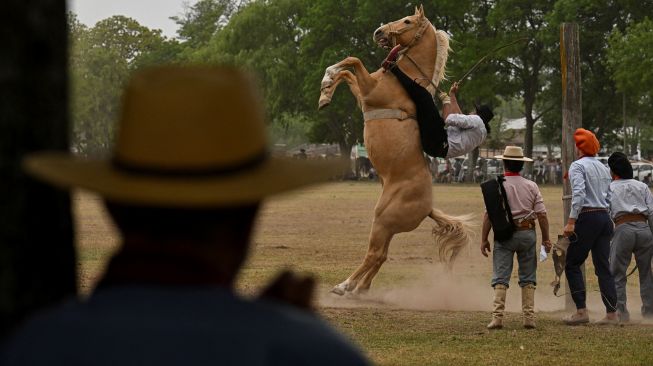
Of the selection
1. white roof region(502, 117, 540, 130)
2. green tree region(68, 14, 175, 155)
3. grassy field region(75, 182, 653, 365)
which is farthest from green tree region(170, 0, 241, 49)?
grassy field region(75, 182, 653, 365)

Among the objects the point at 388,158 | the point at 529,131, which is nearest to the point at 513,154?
the point at 388,158

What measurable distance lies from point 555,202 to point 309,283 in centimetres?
4155

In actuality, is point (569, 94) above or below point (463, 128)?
above

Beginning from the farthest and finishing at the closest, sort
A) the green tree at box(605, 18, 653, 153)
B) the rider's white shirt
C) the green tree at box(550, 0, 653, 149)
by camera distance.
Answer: the green tree at box(550, 0, 653, 149) → the green tree at box(605, 18, 653, 153) → the rider's white shirt

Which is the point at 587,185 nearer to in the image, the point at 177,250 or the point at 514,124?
the point at 177,250

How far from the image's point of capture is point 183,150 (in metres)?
2.59

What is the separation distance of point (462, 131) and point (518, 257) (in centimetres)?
258

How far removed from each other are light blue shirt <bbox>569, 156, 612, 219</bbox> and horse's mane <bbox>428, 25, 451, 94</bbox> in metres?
2.64

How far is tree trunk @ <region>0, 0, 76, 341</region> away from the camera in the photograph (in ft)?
9.98

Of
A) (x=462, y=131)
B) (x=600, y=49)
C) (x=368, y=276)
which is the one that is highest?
(x=600, y=49)

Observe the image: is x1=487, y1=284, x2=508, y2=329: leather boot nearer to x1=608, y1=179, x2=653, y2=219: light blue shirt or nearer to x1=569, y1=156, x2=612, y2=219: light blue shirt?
x1=569, y1=156, x2=612, y2=219: light blue shirt

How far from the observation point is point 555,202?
4381cm

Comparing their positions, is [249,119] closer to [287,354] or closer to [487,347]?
[287,354]

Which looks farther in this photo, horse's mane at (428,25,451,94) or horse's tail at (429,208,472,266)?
horse's mane at (428,25,451,94)
